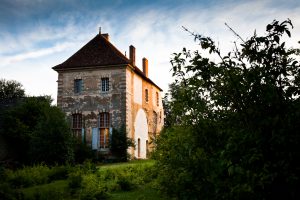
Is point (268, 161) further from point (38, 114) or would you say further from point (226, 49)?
point (38, 114)

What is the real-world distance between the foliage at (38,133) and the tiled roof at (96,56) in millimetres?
4006

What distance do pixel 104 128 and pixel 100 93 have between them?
109 inches

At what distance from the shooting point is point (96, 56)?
27.6m

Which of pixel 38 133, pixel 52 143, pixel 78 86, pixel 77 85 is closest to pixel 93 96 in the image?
pixel 78 86

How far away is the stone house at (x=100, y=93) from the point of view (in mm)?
26328

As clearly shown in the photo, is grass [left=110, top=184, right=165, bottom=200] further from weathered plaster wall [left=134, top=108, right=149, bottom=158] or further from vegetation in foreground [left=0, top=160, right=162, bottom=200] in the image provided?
weathered plaster wall [left=134, top=108, right=149, bottom=158]

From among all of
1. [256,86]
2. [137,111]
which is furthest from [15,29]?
[137,111]

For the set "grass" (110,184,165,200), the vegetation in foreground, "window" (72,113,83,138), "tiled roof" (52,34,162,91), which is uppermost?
"tiled roof" (52,34,162,91)

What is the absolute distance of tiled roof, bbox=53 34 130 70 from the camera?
26828 millimetres

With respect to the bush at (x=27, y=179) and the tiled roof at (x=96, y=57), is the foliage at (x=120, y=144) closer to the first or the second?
the tiled roof at (x=96, y=57)

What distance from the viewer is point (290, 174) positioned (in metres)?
3.04

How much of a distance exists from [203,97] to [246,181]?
3.58ft

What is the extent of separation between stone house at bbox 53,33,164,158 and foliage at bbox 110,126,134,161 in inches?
27.4

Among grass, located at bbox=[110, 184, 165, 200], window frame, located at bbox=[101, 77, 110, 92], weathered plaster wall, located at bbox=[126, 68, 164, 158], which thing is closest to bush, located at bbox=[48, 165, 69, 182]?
grass, located at bbox=[110, 184, 165, 200]
